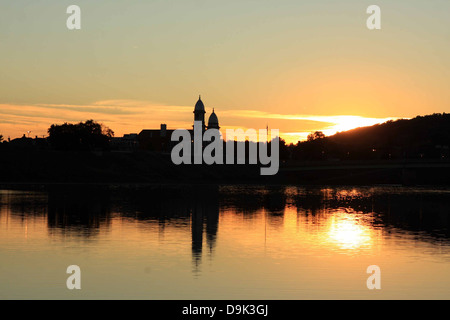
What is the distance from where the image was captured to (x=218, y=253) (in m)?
40.1

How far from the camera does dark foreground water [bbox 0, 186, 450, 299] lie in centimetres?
2906

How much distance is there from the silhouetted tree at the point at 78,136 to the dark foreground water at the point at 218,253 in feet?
372

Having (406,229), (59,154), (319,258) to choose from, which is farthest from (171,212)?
(59,154)

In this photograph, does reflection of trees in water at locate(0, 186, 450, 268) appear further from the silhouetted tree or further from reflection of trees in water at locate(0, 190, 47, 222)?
the silhouetted tree

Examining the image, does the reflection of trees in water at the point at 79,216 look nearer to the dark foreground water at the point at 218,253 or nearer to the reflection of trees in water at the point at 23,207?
the dark foreground water at the point at 218,253

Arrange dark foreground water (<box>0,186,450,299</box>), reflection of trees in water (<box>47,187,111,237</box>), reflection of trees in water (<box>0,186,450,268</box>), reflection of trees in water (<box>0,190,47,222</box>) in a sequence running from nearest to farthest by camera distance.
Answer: dark foreground water (<box>0,186,450,299</box>) → reflection of trees in water (<box>47,187,111,237</box>) → reflection of trees in water (<box>0,186,450,268</box>) → reflection of trees in water (<box>0,190,47,222</box>)

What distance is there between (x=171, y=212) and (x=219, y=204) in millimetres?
15514

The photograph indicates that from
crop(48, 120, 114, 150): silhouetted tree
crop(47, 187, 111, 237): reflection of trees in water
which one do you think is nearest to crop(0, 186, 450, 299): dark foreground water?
crop(47, 187, 111, 237): reflection of trees in water

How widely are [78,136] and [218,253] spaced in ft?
489

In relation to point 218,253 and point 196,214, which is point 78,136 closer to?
point 196,214

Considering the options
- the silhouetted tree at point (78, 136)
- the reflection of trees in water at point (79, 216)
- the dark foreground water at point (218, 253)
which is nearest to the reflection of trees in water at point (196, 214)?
the reflection of trees in water at point (79, 216)

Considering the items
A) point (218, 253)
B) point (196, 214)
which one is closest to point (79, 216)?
point (196, 214)

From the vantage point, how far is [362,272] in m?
33.7

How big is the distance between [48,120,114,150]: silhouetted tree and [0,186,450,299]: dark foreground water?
113 metres
